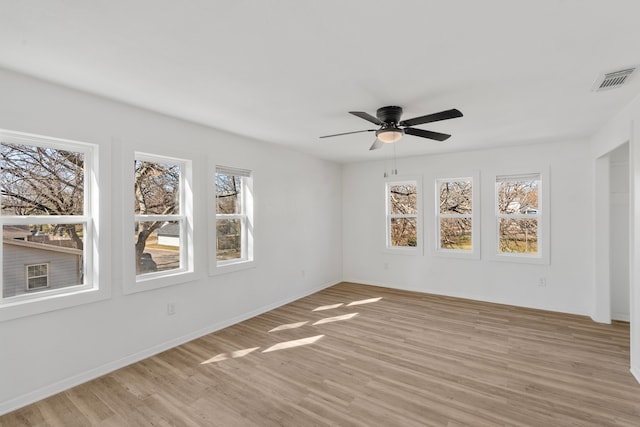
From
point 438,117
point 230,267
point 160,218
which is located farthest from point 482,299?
point 160,218

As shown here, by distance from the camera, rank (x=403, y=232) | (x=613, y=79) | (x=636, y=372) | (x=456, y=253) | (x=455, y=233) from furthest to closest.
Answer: (x=403, y=232) < (x=455, y=233) < (x=456, y=253) < (x=636, y=372) < (x=613, y=79)

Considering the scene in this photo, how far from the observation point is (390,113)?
292cm

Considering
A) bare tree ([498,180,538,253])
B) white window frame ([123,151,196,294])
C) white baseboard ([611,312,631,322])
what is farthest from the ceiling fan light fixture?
white baseboard ([611,312,631,322])

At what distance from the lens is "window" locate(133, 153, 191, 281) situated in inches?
125

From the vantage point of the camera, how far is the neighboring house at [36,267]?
2361 mm

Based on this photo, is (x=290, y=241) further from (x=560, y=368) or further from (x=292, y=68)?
(x=560, y=368)

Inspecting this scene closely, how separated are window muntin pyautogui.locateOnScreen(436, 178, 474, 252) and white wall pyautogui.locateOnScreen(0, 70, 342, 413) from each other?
2435 millimetres

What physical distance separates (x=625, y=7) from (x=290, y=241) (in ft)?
14.3

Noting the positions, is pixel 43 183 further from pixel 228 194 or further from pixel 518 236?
pixel 518 236

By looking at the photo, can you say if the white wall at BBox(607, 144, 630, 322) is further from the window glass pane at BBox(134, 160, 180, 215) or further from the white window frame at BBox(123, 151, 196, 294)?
the window glass pane at BBox(134, 160, 180, 215)

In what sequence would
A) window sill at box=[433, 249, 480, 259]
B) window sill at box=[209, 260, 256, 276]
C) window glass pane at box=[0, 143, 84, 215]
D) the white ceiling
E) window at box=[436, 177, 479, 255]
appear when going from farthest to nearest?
window at box=[436, 177, 479, 255] < window sill at box=[433, 249, 480, 259] < window sill at box=[209, 260, 256, 276] < window glass pane at box=[0, 143, 84, 215] < the white ceiling

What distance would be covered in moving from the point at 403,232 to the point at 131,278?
450 centimetres

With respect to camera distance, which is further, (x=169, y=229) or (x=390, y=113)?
(x=169, y=229)

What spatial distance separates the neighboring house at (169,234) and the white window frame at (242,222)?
41 cm
